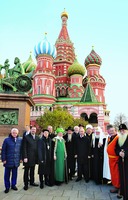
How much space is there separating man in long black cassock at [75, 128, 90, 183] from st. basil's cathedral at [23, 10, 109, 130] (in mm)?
25855

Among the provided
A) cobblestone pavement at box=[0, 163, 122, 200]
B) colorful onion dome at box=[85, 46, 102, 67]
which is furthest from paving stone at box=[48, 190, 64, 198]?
colorful onion dome at box=[85, 46, 102, 67]

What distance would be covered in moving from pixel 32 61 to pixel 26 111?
1778 inches

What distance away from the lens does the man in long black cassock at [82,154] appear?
19.5ft

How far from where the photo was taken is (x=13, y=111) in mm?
10266

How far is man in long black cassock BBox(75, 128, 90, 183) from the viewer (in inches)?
234

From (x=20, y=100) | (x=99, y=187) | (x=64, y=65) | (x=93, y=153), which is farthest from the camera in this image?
(x=64, y=65)

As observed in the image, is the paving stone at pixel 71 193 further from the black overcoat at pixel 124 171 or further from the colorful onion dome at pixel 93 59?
the colorful onion dome at pixel 93 59

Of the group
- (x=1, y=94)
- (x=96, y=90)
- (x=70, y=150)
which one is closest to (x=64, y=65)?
(x=96, y=90)

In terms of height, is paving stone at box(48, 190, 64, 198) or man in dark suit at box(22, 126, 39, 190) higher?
man in dark suit at box(22, 126, 39, 190)

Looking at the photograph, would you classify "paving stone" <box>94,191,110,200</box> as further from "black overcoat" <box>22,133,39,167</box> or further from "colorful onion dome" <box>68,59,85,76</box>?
"colorful onion dome" <box>68,59,85,76</box>

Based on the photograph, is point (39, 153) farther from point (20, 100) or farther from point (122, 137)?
point (20, 100)

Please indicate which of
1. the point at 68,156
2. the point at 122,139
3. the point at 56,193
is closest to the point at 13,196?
the point at 56,193

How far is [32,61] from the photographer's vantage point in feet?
175

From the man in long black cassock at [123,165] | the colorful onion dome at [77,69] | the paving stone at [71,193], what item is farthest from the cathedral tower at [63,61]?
the man in long black cassock at [123,165]
